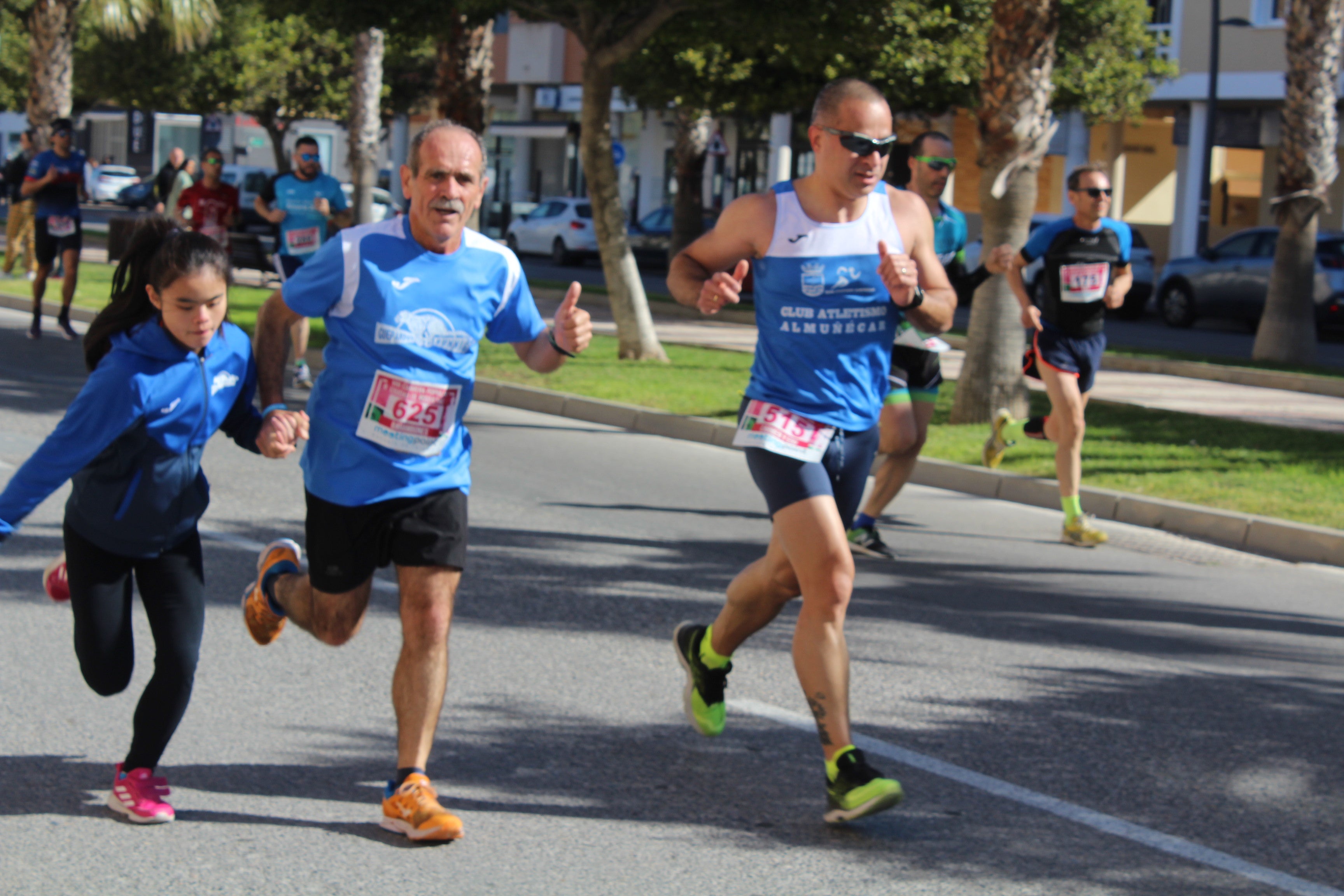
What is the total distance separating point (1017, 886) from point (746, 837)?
2.25ft

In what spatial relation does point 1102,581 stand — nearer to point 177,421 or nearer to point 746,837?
point 746,837

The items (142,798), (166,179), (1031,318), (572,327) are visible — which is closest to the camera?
(142,798)

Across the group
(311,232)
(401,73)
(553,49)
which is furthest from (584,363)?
(553,49)

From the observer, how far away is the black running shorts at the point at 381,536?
414 centimetres

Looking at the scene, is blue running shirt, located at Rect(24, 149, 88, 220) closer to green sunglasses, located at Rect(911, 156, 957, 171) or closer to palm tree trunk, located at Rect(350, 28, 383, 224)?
palm tree trunk, located at Rect(350, 28, 383, 224)

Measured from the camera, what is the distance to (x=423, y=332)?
417 centimetres

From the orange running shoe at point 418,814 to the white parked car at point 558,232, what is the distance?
3401 centimetres

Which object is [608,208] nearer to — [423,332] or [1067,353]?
[1067,353]

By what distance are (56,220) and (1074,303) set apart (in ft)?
35.0

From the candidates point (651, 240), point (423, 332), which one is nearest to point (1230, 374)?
point (423, 332)

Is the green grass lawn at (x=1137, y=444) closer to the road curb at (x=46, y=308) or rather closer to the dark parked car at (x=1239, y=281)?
the road curb at (x=46, y=308)

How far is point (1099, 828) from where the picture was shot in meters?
4.39

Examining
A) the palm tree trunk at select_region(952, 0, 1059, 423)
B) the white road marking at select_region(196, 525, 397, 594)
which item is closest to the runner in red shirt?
the palm tree trunk at select_region(952, 0, 1059, 423)

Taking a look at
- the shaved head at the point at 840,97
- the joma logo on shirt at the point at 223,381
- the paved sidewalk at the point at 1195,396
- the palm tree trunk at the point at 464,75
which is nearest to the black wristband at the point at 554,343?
the joma logo on shirt at the point at 223,381
